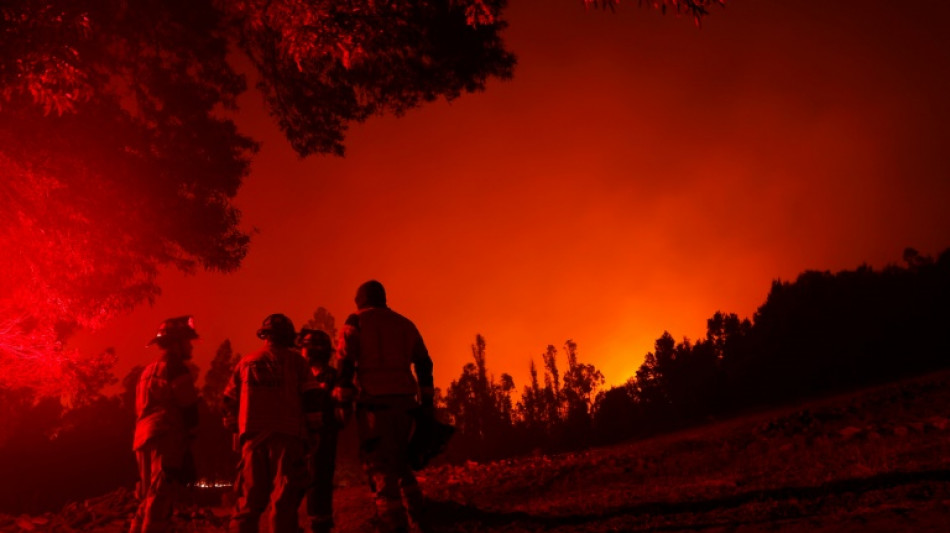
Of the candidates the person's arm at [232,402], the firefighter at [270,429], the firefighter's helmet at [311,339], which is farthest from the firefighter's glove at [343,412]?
the firefighter's helmet at [311,339]

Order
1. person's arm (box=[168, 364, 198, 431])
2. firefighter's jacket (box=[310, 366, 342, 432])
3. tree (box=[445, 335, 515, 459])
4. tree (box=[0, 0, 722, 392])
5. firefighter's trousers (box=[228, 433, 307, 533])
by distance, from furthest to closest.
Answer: tree (box=[445, 335, 515, 459]) → tree (box=[0, 0, 722, 392]) → person's arm (box=[168, 364, 198, 431]) → firefighter's jacket (box=[310, 366, 342, 432]) → firefighter's trousers (box=[228, 433, 307, 533])

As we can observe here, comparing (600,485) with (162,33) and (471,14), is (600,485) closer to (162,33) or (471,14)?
(471,14)

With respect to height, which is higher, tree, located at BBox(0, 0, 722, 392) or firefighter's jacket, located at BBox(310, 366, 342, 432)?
tree, located at BBox(0, 0, 722, 392)

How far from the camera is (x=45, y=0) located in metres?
7.29

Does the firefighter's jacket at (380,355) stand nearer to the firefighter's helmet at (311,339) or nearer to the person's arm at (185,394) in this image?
the firefighter's helmet at (311,339)

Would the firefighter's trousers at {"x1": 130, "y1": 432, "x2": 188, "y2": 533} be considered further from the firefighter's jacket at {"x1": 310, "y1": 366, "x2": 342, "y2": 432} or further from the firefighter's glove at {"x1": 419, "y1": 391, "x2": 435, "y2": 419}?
the firefighter's glove at {"x1": 419, "y1": 391, "x2": 435, "y2": 419}

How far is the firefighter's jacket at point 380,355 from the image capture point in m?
5.78

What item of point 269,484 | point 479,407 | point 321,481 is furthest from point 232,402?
point 479,407

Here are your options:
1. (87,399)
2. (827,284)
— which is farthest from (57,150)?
(827,284)

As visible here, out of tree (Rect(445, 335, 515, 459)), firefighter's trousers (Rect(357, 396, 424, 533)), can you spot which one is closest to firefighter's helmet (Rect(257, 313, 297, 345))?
firefighter's trousers (Rect(357, 396, 424, 533))

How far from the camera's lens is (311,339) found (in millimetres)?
6895

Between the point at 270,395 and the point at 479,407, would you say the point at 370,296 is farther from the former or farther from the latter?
the point at 479,407

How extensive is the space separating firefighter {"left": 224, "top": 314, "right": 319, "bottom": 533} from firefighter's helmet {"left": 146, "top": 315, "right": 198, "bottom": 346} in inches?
37.5

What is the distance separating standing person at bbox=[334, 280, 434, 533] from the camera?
5488 mm
